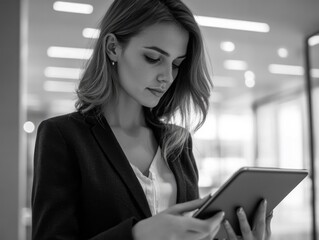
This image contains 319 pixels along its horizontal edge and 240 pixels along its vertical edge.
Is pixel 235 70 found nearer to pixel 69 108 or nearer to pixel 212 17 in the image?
pixel 212 17

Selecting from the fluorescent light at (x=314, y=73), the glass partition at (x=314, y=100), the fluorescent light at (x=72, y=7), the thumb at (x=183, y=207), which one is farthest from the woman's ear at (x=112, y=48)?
the fluorescent light at (x=314, y=73)

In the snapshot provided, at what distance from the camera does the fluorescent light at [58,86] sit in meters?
9.00

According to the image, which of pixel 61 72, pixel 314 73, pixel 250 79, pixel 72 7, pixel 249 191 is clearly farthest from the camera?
pixel 250 79

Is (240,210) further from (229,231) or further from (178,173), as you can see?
(178,173)

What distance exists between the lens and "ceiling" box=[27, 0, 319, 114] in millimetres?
5176

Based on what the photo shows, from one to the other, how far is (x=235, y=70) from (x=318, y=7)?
297 centimetres

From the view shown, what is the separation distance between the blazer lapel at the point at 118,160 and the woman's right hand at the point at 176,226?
0.17m

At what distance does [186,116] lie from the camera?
4.67 feet

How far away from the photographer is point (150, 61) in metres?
1.20

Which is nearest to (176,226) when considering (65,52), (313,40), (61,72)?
(313,40)

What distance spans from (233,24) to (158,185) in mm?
4794

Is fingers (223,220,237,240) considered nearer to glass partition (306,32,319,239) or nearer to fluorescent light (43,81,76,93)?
glass partition (306,32,319,239)

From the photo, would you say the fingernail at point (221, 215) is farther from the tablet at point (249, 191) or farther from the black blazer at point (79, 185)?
the black blazer at point (79, 185)

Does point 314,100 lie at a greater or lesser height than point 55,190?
greater
